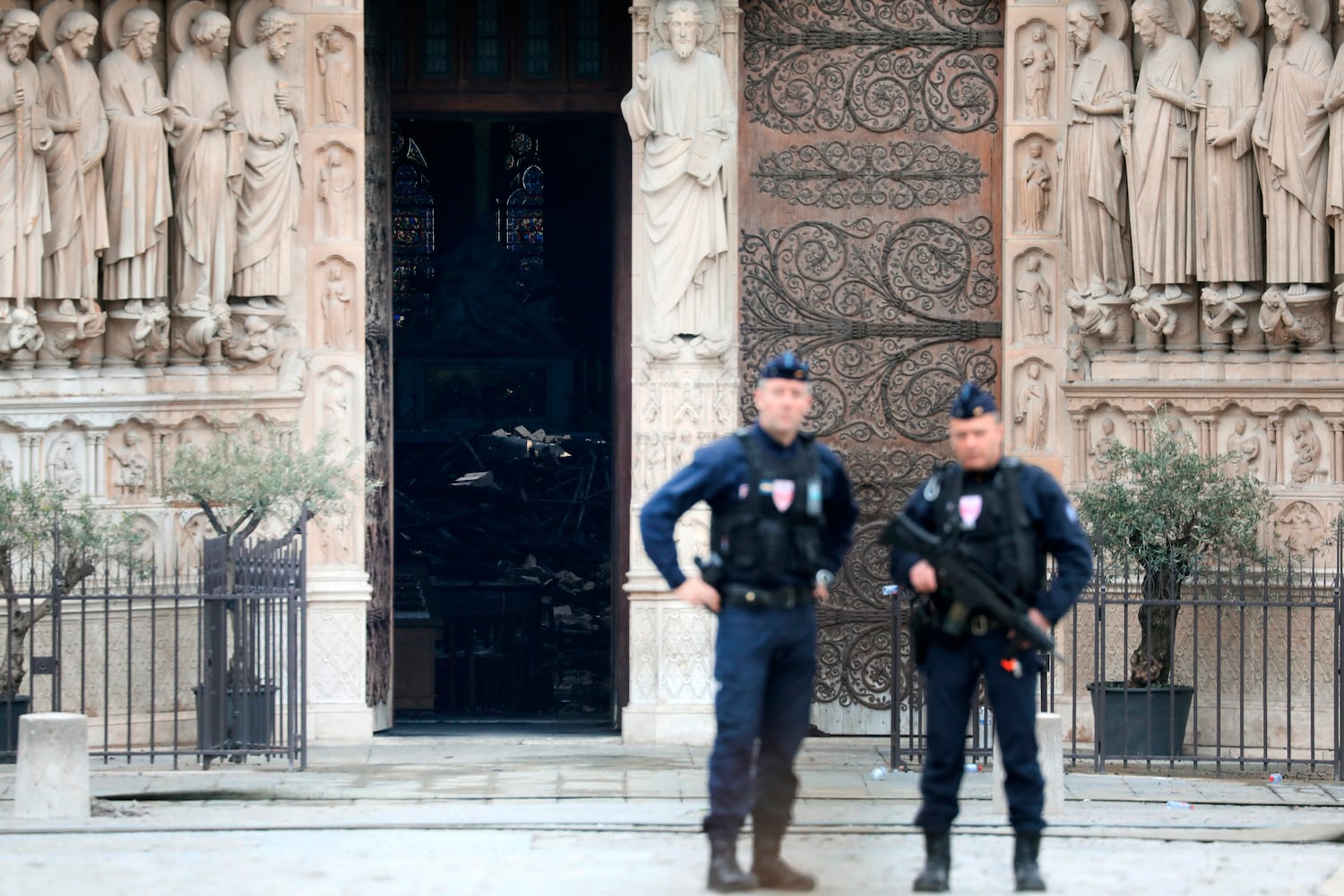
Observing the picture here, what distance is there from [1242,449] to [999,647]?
5.71 meters

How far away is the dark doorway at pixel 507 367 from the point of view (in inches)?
763

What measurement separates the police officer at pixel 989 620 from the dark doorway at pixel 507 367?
10.3m

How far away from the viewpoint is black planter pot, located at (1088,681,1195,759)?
11.8 meters

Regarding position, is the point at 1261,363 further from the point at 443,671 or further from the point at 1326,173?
the point at 443,671

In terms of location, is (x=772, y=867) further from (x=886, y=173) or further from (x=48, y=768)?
(x=886, y=173)

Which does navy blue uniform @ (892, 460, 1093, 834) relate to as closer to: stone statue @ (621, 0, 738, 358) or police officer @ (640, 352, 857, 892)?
police officer @ (640, 352, 857, 892)

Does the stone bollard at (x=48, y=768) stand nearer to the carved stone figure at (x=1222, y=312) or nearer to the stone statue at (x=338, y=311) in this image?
the stone statue at (x=338, y=311)

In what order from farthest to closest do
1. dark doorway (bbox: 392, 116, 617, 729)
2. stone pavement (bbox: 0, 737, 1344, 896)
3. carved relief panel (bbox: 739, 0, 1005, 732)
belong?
dark doorway (bbox: 392, 116, 617, 729) < carved relief panel (bbox: 739, 0, 1005, 732) < stone pavement (bbox: 0, 737, 1344, 896)

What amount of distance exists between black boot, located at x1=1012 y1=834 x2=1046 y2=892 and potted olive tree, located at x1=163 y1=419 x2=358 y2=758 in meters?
4.89

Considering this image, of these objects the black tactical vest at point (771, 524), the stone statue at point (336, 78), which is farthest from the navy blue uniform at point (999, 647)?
the stone statue at point (336, 78)

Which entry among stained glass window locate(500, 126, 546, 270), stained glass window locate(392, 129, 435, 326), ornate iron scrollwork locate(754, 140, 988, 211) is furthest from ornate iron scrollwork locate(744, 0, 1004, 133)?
stained glass window locate(500, 126, 546, 270)

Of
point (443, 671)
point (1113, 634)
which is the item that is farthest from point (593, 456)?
point (1113, 634)

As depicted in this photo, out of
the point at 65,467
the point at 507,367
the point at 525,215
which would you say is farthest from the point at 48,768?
the point at 525,215

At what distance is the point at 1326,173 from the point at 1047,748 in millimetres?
4210
